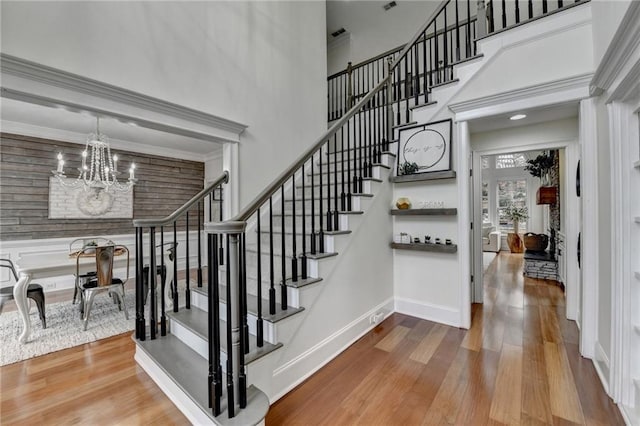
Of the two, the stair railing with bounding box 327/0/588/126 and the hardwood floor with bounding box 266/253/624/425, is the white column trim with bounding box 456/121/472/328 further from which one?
the stair railing with bounding box 327/0/588/126

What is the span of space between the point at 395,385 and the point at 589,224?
2.09m

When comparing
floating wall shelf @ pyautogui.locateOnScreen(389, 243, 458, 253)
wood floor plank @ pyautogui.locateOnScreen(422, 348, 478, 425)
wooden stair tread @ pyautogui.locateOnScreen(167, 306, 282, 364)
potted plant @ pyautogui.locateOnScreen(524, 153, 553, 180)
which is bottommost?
wood floor plank @ pyautogui.locateOnScreen(422, 348, 478, 425)

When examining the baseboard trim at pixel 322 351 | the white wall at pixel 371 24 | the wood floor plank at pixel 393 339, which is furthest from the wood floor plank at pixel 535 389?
the white wall at pixel 371 24

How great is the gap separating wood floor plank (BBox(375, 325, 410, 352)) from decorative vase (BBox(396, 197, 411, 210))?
134 centimetres

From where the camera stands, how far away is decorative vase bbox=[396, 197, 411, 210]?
314 cm

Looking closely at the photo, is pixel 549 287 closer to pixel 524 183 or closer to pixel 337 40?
pixel 524 183

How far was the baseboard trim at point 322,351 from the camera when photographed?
6.18 feet

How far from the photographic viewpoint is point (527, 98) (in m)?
2.47

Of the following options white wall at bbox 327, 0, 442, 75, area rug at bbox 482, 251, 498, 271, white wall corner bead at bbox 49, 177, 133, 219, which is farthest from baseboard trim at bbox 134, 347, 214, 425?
white wall at bbox 327, 0, 442, 75

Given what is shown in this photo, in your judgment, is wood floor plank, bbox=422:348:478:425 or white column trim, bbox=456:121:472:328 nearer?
wood floor plank, bbox=422:348:478:425

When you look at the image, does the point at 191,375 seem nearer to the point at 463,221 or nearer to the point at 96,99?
the point at 96,99

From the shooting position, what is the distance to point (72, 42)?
2045mm

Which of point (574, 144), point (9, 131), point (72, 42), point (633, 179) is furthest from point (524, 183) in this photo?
point (9, 131)

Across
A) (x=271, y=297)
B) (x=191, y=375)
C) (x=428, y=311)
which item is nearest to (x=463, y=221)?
(x=428, y=311)
